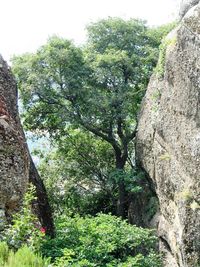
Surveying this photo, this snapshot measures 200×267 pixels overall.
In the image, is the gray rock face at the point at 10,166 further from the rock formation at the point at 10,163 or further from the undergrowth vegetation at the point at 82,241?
the undergrowth vegetation at the point at 82,241

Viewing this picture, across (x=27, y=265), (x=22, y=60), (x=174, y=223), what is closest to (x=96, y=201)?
(x=22, y=60)

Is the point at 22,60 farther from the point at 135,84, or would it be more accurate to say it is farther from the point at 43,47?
the point at 135,84

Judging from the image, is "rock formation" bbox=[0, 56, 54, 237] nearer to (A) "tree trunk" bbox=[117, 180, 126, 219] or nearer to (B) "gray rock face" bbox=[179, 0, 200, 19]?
(B) "gray rock face" bbox=[179, 0, 200, 19]

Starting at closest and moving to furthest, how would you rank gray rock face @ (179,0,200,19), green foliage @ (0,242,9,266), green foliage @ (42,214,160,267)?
green foliage @ (0,242,9,266)
green foliage @ (42,214,160,267)
gray rock face @ (179,0,200,19)

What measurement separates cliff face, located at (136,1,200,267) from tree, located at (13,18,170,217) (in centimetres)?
501

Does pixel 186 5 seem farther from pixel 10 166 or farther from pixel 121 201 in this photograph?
pixel 121 201

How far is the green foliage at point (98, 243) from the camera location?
391 inches

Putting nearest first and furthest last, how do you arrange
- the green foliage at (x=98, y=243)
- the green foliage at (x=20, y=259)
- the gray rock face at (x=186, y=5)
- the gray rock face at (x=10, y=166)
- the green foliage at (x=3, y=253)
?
the green foliage at (x=20, y=259)
the green foliage at (x=3, y=253)
the gray rock face at (x=10, y=166)
the green foliage at (x=98, y=243)
the gray rock face at (x=186, y=5)

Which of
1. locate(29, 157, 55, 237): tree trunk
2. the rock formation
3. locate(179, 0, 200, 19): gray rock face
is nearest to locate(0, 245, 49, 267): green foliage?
the rock formation

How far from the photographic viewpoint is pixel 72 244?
10.6 metres

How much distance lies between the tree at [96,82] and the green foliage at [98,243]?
22.4ft

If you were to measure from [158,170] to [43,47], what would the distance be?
892cm

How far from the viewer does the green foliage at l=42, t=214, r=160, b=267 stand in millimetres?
9930

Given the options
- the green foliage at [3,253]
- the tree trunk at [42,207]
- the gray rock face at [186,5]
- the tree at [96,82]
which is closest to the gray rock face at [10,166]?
the tree trunk at [42,207]
